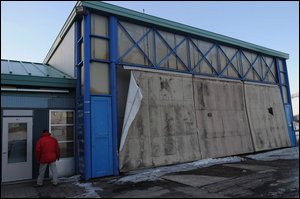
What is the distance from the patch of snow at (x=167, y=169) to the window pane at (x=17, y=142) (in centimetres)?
337

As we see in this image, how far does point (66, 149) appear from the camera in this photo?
374 inches

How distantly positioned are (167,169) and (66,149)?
3768 mm

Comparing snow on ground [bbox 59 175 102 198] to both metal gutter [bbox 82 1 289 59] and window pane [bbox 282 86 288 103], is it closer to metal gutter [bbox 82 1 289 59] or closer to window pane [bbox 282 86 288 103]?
metal gutter [bbox 82 1 289 59]

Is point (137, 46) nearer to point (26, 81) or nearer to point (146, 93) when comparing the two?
point (146, 93)

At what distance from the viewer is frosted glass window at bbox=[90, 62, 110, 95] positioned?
30.2ft

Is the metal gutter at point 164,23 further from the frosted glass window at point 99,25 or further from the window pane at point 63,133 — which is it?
the window pane at point 63,133

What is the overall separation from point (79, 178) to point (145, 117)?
320 cm

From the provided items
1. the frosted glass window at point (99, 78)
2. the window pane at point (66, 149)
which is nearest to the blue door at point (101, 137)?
the frosted glass window at point (99, 78)

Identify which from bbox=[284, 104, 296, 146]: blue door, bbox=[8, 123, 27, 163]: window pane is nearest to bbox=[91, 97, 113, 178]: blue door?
bbox=[8, 123, 27, 163]: window pane

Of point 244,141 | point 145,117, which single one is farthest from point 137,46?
point 244,141

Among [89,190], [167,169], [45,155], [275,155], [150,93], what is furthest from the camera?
[275,155]

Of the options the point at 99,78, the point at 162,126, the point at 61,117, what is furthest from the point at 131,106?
the point at 61,117

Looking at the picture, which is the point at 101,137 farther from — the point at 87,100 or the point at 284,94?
the point at 284,94

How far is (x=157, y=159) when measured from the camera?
10047 mm
